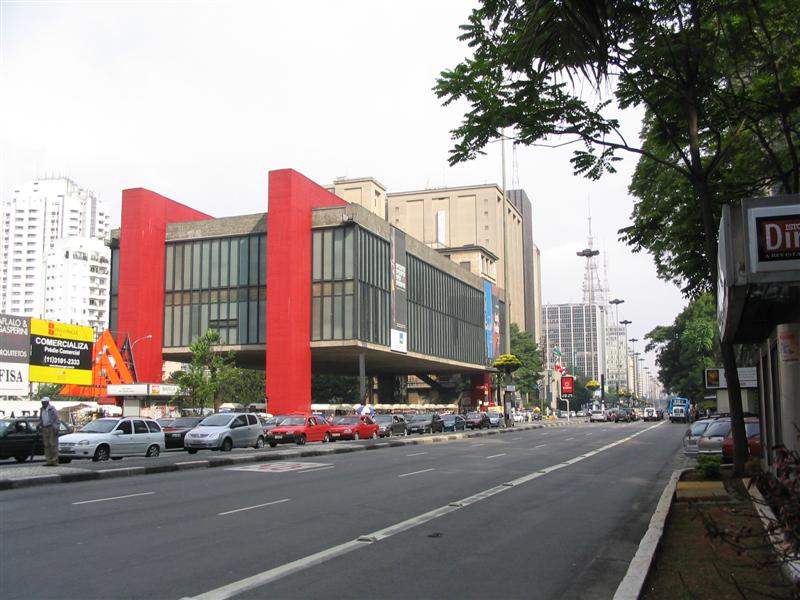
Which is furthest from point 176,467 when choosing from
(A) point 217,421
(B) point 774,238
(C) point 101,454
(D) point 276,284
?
(D) point 276,284

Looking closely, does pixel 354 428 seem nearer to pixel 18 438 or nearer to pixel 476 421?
pixel 18 438

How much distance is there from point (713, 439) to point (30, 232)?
652 ft

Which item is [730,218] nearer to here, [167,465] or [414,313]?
[167,465]

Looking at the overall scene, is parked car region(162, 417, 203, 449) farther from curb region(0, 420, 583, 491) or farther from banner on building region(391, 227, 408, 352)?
banner on building region(391, 227, 408, 352)

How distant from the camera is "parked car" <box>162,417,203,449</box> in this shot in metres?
33.4

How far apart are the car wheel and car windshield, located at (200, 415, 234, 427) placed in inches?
255

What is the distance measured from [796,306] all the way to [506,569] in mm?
5659

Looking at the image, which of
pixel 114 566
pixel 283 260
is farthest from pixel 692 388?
pixel 114 566

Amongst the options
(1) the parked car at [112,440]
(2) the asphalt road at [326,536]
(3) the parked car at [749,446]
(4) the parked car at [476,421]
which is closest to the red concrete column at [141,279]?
(4) the parked car at [476,421]

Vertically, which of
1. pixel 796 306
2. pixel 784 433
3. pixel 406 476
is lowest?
pixel 406 476

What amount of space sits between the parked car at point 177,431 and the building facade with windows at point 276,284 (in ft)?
65.3

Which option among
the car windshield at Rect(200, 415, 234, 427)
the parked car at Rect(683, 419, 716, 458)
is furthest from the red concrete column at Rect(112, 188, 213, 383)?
the parked car at Rect(683, 419, 716, 458)

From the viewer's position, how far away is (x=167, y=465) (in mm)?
21781

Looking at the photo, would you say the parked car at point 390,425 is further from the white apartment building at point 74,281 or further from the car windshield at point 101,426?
the white apartment building at point 74,281
